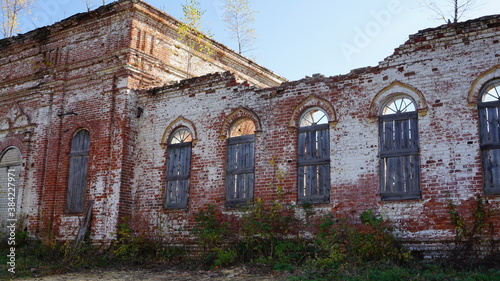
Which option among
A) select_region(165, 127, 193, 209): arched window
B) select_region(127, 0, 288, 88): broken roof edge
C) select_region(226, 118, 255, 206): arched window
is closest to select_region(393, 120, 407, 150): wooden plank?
select_region(226, 118, 255, 206): arched window

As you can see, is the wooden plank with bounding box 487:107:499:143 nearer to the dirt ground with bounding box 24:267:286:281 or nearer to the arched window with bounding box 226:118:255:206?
the dirt ground with bounding box 24:267:286:281

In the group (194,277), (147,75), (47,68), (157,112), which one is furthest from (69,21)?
(194,277)

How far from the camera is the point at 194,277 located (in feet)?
32.8

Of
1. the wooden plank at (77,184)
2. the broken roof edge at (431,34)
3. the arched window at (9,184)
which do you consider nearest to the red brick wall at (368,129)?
the broken roof edge at (431,34)

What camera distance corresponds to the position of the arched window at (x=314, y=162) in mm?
10844

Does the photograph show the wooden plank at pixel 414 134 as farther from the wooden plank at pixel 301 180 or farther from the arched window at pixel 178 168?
the arched window at pixel 178 168

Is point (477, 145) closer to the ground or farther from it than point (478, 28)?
closer to the ground

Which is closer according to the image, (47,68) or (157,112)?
(157,112)

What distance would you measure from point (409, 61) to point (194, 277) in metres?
6.30

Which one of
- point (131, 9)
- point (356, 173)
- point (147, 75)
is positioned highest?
point (131, 9)

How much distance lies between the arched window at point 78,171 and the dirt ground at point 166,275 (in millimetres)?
3369

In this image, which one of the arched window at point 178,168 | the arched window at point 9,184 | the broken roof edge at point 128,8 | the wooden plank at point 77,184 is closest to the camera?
the arched window at point 178,168

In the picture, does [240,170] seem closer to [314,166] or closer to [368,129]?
[314,166]

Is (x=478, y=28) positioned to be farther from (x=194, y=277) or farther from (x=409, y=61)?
(x=194, y=277)
